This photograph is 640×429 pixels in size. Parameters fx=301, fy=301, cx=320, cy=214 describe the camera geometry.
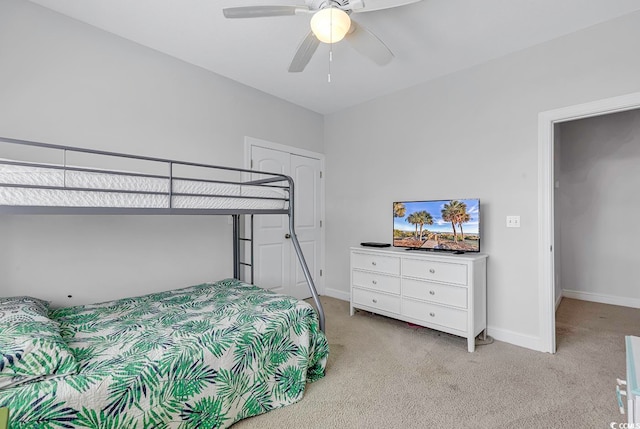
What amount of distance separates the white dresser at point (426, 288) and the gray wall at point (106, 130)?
1.49m

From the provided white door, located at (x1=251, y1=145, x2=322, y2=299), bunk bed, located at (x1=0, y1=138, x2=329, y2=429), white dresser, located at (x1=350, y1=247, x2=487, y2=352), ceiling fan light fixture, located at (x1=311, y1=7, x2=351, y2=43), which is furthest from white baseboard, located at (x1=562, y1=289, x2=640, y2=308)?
ceiling fan light fixture, located at (x1=311, y1=7, x2=351, y2=43)

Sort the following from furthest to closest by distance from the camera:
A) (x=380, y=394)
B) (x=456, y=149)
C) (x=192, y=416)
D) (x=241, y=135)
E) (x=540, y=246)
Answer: (x=241, y=135) < (x=456, y=149) < (x=540, y=246) < (x=380, y=394) < (x=192, y=416)

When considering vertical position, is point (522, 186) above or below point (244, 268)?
above

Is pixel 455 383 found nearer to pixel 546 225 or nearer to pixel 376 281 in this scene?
pixel 376 281

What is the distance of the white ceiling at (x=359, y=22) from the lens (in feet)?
6.68

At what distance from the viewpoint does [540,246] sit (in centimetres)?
249

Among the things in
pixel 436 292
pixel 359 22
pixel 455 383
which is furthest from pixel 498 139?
pixel 455 383

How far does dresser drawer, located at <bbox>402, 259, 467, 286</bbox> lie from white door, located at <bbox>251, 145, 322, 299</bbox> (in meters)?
1.46

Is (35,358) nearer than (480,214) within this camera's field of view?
Yes

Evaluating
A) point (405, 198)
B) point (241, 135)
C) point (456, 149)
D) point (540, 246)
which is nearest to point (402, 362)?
point (540, 246)

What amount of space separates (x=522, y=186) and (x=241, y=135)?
2.73 meters

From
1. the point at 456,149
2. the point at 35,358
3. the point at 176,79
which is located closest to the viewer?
the point at 35,358

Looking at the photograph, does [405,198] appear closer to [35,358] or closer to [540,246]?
[540,246]

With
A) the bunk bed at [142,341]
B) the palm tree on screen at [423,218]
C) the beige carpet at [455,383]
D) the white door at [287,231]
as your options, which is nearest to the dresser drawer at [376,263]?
the palm tree on screen at [423,218]
